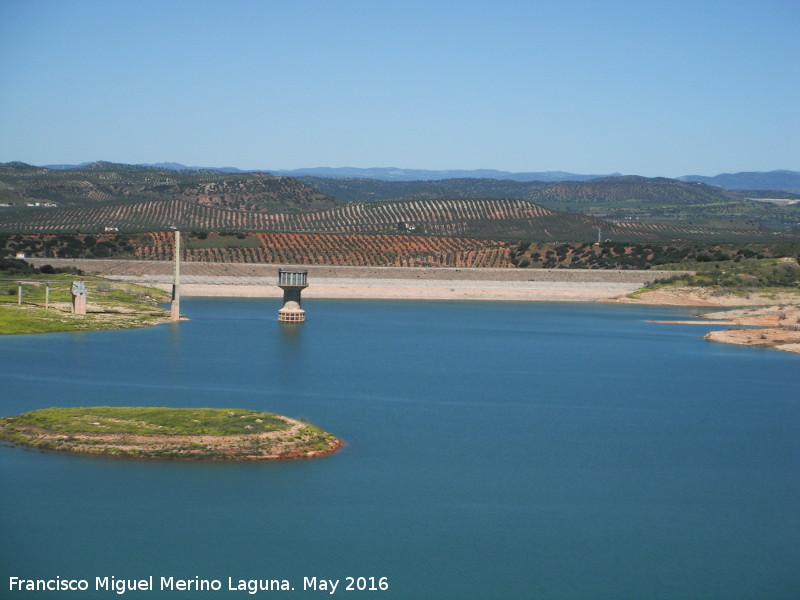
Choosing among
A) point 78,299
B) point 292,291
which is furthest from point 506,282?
point 78,299

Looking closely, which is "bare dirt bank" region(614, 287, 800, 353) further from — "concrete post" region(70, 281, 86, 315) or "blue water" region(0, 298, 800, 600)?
"concrete post" region(70, 281, 86, 315)

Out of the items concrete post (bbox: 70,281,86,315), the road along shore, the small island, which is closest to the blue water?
the small island

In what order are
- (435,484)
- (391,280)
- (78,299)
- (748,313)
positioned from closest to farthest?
(435,484) → (78,299) → (748,313) → (391,280)

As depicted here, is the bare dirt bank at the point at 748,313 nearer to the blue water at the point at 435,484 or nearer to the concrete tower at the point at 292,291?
the blue water at the point at 435,484

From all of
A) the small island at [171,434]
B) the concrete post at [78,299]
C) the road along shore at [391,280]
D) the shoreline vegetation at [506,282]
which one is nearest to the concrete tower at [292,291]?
the concrete post at [78,299]

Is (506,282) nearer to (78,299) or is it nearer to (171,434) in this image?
(78,299)
